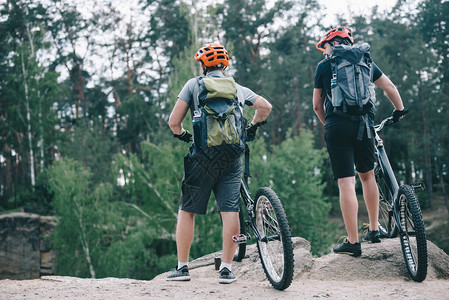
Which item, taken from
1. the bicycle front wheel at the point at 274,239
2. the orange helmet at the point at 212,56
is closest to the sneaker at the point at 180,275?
the bicycle front wheel at the point at 274,239

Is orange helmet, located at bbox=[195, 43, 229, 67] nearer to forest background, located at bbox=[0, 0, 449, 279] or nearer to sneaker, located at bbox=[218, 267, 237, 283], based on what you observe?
sneaker, located at bbox=[218, 267, 237, 283]

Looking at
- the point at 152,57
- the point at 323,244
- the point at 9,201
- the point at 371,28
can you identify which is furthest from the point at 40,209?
the point at 371,28

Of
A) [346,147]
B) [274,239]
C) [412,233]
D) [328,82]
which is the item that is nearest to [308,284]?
[274,239]

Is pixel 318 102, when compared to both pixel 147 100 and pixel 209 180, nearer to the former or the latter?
pixel 209 180

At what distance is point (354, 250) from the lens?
4.33 m

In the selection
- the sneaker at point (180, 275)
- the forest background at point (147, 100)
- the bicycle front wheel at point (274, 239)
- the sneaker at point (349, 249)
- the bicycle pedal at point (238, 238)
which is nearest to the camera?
the bicycle front wheel at point (274, 239)

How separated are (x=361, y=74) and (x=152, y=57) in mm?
26435

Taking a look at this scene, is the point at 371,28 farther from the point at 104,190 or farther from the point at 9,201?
the point at 9,201

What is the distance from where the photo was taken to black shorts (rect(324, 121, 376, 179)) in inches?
153

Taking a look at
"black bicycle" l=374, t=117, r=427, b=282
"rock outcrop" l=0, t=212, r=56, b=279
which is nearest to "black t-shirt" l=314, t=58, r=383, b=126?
"black bicycle" l=374, t=117, r=427, b=282

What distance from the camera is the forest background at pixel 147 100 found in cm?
1852

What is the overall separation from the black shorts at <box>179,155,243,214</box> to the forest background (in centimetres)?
1354

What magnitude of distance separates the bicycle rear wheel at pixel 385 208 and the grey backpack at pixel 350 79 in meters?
0.76

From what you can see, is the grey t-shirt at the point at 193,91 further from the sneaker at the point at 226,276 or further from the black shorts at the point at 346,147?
the sneaker at the point at 226,276
